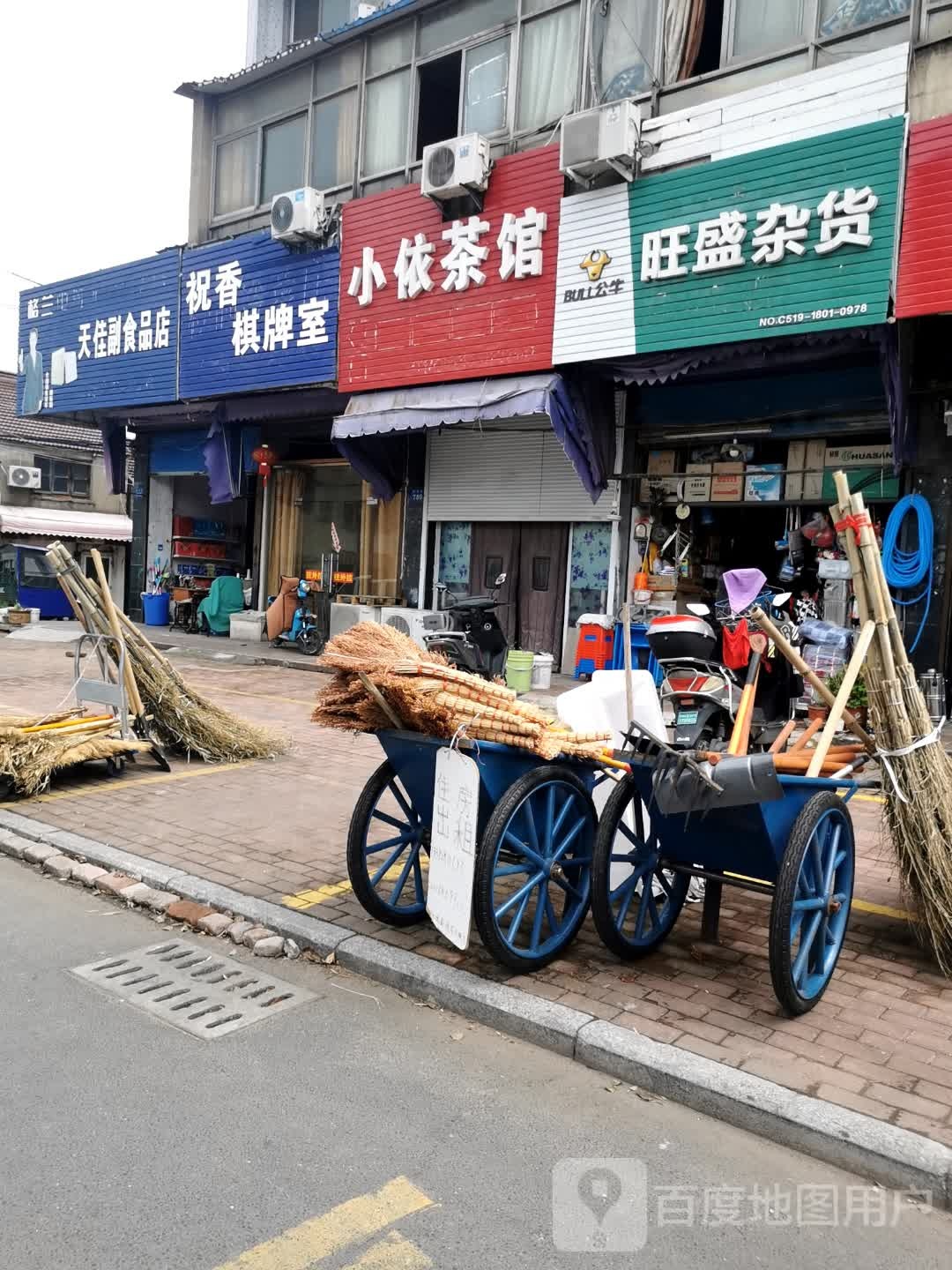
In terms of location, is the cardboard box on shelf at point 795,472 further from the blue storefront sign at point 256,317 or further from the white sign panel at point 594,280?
the blue storefront sign at point 256,317

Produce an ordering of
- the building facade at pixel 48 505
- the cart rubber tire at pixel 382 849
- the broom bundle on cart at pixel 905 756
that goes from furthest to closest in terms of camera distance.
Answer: the building facade at pixel 48 505, the cart rubber tire at pixel 382 849, the broom bundle on cart at pixel 905 756

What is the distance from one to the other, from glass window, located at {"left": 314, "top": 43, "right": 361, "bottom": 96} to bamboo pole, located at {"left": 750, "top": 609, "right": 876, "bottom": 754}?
1470 cm

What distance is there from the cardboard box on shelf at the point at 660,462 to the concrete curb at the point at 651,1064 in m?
10.0

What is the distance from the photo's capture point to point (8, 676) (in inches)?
539

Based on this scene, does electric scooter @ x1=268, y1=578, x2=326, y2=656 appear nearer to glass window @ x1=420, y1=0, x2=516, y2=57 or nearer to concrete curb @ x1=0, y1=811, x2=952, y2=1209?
glass window @ x1=420, y1=0, x2=516, y2=57

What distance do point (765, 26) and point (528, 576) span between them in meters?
7.74

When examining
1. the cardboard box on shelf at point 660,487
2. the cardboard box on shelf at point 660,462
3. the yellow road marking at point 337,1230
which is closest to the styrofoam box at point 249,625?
the cardboard box on shelf at point 660,487

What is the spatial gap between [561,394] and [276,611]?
8232 millimetres

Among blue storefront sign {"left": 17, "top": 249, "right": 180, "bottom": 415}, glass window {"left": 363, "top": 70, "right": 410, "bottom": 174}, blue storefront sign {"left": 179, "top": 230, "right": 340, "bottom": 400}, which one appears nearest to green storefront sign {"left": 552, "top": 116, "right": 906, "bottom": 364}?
glass window {"left": 363, "top": 70, "right": 410, "bottom": 174}

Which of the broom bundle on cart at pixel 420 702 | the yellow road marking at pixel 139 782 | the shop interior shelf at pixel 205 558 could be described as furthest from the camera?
the shop interior shelf at pixel 205 558

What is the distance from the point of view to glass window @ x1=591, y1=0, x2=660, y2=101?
11867 mm

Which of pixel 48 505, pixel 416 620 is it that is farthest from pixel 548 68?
pixel 48 505

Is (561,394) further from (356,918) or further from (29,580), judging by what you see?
(29,580)

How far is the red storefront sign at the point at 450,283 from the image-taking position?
12328 mm
